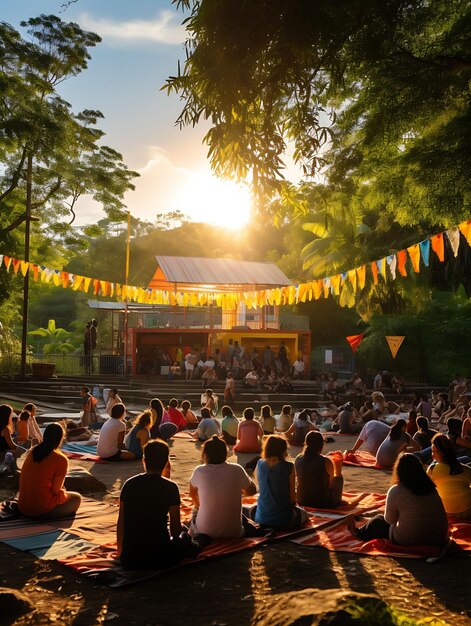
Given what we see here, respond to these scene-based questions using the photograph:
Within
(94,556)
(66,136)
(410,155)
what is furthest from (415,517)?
(66,136)

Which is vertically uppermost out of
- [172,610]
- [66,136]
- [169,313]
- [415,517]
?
[66,136]

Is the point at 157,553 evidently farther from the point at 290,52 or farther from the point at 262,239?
the point at 262,239

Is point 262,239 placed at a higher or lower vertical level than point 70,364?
higher

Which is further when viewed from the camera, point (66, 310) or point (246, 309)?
point (66, 310)

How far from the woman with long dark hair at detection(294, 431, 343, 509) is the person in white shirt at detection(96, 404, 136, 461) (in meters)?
4.34

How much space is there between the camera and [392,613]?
2.86m

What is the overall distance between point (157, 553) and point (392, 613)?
275cm

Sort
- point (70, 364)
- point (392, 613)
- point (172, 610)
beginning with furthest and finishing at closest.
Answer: point (70, 364), point (172, 610), point (392, 613)

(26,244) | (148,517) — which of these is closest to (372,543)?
(148,517)

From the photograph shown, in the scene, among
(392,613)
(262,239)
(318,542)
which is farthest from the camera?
(262,239)

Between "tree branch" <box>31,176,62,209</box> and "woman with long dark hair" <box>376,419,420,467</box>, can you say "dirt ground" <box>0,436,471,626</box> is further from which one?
"tree branch" <box>31,176,62,209</box>

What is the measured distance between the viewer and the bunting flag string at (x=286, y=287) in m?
12.0

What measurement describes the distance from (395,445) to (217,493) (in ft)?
17.2

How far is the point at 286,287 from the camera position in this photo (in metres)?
22.8
